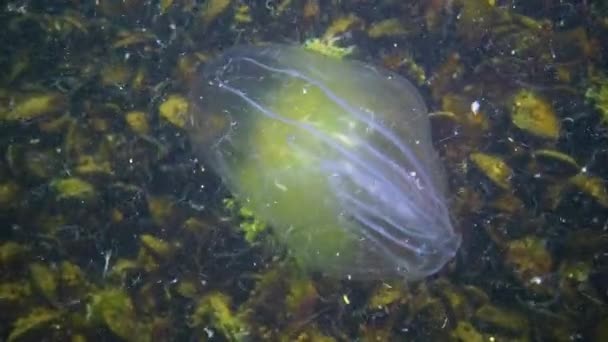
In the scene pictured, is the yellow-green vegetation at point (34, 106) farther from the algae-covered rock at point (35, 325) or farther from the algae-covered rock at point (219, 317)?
the algae-covered rock at point (219, 317)

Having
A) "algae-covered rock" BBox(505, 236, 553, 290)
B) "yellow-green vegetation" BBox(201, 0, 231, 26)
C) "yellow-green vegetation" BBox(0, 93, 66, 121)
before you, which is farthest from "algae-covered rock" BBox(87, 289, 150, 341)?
"algae-covered rock" BBox(505, 236, 553, 290)

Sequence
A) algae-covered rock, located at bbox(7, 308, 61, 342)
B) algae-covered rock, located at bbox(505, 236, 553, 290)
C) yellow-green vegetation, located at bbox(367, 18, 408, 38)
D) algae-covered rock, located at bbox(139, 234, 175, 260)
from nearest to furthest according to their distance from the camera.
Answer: algae-covered rock, located at bbox(7, 308, 61, 342), algae-covered rock, located at bbox(505, 236, 553, 290), algae-covered rock, located at bbox(139, 234, 175, 260), yellow-green vegetation, located at bbox(367, 18, 408, 38)

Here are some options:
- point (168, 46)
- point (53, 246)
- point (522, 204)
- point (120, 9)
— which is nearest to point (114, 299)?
point (53, 246)

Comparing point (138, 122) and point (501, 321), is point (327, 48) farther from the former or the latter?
point (501, 321)

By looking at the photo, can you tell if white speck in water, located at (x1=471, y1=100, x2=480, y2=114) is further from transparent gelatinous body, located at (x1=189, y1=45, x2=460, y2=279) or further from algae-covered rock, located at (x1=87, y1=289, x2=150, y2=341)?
algae-covered rock, located at (x1=87, y1=289, x2=150, y2=341)

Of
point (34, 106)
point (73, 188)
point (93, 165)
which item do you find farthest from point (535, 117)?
point (34, 106)

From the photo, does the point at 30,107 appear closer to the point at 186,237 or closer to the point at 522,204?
the point at 186,237
